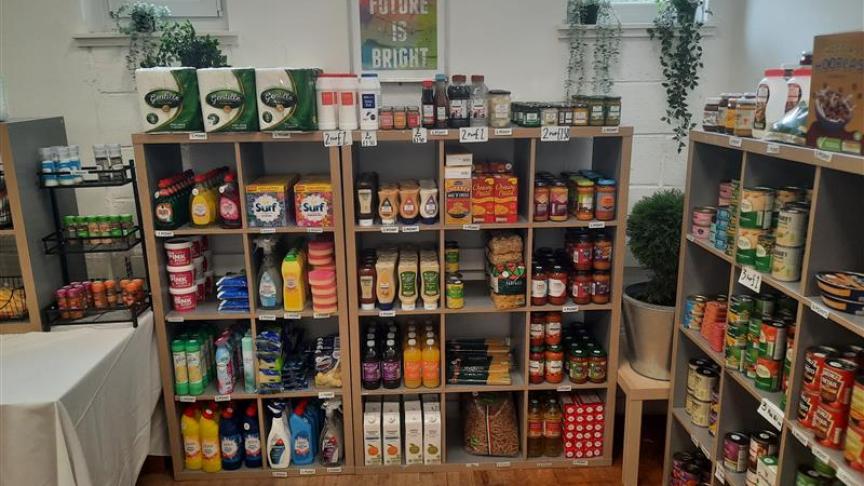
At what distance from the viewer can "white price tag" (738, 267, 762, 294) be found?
199 cm

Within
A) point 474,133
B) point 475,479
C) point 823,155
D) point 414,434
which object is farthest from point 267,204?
point 823,155

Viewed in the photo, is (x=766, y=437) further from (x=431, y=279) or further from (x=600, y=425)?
(x=431, y=279)

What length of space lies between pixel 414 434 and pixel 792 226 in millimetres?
1796

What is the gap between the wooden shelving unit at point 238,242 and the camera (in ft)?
8.39

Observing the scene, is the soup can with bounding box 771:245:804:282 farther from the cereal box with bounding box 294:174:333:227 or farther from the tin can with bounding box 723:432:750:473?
the cereal box with bounding box 294:174:333:227

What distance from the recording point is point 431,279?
8.95 ft

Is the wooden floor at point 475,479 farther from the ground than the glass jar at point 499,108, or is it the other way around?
the glass jar at point 499,108

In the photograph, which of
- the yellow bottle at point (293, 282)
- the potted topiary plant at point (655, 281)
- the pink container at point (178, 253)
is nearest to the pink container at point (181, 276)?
the pink container at point (178, 253)

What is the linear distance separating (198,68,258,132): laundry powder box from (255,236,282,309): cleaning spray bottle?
0.52m

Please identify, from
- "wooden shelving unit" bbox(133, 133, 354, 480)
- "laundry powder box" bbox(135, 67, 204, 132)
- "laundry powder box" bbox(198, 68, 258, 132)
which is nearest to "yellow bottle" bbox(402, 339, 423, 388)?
"wooden shelving unit" bbox(133, 133, 354, 480)

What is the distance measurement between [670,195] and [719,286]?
44 centimetres

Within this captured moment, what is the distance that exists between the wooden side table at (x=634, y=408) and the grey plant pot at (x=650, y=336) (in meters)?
0.05

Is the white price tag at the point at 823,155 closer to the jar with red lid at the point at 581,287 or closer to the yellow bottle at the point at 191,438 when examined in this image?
the jar with red lid at the point at 581,287

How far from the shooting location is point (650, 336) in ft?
8.95
